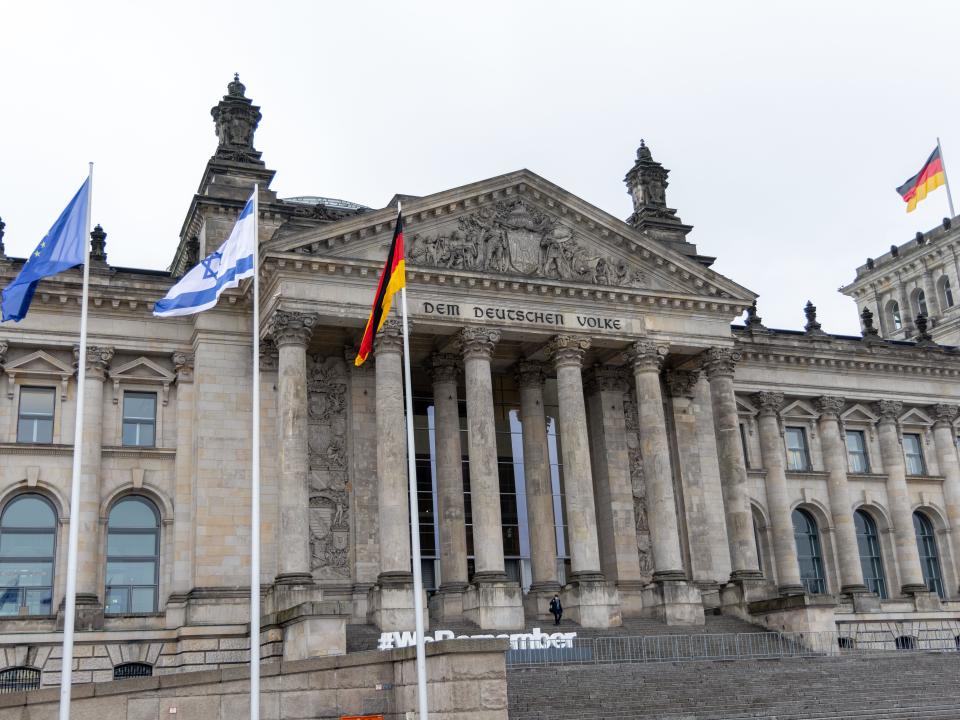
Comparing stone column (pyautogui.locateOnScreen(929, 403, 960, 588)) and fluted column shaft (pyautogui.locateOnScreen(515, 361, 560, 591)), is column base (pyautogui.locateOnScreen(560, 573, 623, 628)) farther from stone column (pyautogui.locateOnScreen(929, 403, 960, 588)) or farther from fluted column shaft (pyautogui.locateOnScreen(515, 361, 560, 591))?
stone column (pyautogui.locateOnScreen(929, 403, 960, 588))

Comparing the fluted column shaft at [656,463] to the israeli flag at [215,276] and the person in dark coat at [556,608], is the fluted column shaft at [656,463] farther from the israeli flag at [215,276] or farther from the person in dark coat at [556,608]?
the israeli flag at [215,276]

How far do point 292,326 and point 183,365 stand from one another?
5.46 m

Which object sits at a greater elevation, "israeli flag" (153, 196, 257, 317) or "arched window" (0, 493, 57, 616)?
"israeli flag" (153, 196, 257, 317)

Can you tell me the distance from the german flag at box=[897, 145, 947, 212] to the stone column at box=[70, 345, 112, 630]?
3934cm

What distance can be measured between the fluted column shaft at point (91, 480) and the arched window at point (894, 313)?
4941 centimetres

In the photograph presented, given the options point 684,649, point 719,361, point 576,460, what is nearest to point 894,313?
point 719,361

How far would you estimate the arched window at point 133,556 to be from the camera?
4006cm

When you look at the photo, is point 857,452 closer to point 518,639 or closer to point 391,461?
point 518,639

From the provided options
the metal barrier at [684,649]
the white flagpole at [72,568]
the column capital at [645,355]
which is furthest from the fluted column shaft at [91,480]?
the column capital at [645,355]

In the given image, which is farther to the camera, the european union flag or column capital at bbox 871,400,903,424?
column capital at bbox 871,400,903,424

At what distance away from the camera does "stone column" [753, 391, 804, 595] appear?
49969 mm

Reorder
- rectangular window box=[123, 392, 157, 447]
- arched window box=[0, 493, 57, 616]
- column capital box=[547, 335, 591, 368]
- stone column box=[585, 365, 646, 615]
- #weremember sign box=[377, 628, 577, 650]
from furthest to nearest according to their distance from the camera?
stone column box=[585, 365, 646, 615] → column capital box=[547, 335, 591, 368] → rectangular window box=[123, 392, 157, 447] → arched window box=[0, 493, 57, 616] → #weremember sign box=[377, 628, 577, 650]

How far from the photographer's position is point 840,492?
2116 inches

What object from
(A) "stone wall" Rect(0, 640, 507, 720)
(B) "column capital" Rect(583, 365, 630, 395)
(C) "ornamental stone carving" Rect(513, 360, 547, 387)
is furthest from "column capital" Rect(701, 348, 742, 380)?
(A) "stone wall" Rect(0, 640, 507, 720)
